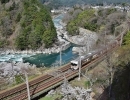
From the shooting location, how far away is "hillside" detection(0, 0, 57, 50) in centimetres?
5062

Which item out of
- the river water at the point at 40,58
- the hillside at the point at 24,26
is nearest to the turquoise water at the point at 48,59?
the river water at the point at 40,58

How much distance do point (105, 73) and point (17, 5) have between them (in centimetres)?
4143

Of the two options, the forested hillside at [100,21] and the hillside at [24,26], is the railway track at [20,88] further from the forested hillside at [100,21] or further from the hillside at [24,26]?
the forested hillside at [100,21]

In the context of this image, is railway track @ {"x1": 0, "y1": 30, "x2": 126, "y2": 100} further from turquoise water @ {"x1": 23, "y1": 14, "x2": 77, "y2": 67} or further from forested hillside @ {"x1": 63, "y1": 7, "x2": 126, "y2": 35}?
forested hillside @ {"x1": 63, "y1": 7, "x2": 126, "y2": 35}

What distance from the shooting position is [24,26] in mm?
52406

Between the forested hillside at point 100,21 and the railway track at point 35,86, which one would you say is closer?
the railway track at point 35,86

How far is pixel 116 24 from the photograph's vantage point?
173 feet

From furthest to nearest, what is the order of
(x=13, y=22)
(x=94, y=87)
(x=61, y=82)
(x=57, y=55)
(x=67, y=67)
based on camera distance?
(x=13, y=22)
(x=57, y=55)
(x=67, y=67)
(x=61, y=82)
(x=94, y=87)

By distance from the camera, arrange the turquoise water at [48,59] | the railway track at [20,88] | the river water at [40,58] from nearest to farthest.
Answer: the railway track at [20,88]
the turquoise water at [48,59]
the river water at [40,58]

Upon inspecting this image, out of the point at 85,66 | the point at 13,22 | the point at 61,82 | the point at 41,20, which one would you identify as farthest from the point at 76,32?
the point at 61,82

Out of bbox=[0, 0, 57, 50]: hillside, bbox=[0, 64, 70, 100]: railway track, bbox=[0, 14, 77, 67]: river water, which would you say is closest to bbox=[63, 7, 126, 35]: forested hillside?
bbox=[0, 14, 77, 67]: river water

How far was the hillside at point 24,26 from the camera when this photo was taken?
50.6 m

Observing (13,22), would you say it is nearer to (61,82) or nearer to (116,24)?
(116,24)

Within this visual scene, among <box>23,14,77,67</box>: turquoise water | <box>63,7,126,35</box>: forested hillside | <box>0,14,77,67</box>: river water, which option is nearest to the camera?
<box>23,14,77,67</box>: turquoise water
